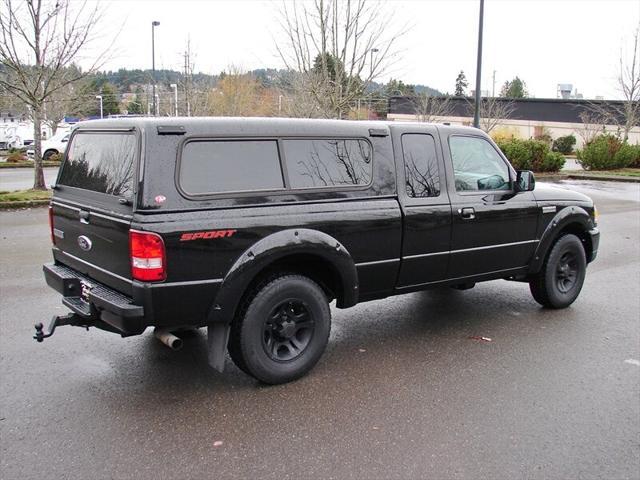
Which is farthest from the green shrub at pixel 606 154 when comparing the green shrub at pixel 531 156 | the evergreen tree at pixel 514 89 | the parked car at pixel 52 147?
the evergreen tree at pixel 514 89

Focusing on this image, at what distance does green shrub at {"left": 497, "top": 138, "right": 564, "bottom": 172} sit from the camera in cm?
2427

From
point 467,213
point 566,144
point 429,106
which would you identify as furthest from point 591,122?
point 467,213

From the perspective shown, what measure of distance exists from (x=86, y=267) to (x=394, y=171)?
8.25ft

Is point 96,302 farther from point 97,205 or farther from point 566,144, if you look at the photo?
point 566,144

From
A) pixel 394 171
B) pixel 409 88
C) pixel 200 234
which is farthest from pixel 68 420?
pixel 409 88

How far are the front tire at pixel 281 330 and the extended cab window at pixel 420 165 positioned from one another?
4.12 ft

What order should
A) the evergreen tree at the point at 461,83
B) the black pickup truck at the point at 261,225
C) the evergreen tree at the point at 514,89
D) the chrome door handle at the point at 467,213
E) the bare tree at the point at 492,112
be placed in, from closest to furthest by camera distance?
the black pickup truck at the point at 261,225 → the chrome door handle at the point at 467,213 → the bare tree at the point at 492,112 → the evergreen tree at the point at 514,89 → the evergreen tree at the point at 461,83

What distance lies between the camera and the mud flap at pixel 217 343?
4.04 metres

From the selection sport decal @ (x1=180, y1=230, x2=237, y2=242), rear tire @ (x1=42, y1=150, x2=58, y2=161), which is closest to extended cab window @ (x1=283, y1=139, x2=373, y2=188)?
sport decal @ (x1=180, y1=230, x2=237, y2=242)

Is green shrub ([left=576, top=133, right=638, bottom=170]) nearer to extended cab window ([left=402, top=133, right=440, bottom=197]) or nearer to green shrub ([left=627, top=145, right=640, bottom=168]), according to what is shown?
green shrub ([left=627, top=145, right=640, bottom=168])

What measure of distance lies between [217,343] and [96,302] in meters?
0.85

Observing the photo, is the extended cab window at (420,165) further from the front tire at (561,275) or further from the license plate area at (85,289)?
the license plate area at (85,289)

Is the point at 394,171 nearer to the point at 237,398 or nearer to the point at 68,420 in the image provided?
the point at 237,398

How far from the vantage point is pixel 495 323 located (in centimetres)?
596
